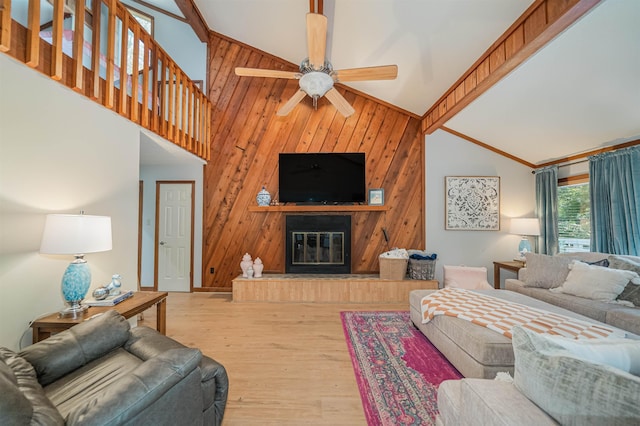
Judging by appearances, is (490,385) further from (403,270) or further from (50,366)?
(403,270)

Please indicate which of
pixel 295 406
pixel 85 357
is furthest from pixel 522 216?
pixel 85 357

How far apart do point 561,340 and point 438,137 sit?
4.21 meters

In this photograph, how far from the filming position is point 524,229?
4.24m

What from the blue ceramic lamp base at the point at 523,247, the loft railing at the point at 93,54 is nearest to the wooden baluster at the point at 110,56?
the loft railing at the point at 93,54

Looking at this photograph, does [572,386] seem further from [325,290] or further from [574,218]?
[574,218]

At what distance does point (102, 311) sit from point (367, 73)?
3.13 metres

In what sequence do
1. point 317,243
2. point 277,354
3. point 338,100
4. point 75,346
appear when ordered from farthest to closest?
1. point 317,243
2. point 338,100
3. point 277,354
4. point 75,346

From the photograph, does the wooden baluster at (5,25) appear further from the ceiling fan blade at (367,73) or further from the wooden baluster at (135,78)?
the ceiling fan blade at (367,73)

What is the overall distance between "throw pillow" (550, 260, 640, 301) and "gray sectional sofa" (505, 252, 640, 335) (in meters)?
0.07

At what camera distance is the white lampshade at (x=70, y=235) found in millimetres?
1822

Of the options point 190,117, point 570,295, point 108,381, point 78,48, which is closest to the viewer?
point 108,381

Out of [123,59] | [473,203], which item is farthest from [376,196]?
[123,59]

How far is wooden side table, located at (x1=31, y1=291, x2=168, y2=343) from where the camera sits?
184cm

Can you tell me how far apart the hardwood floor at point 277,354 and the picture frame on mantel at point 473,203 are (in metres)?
1.86
